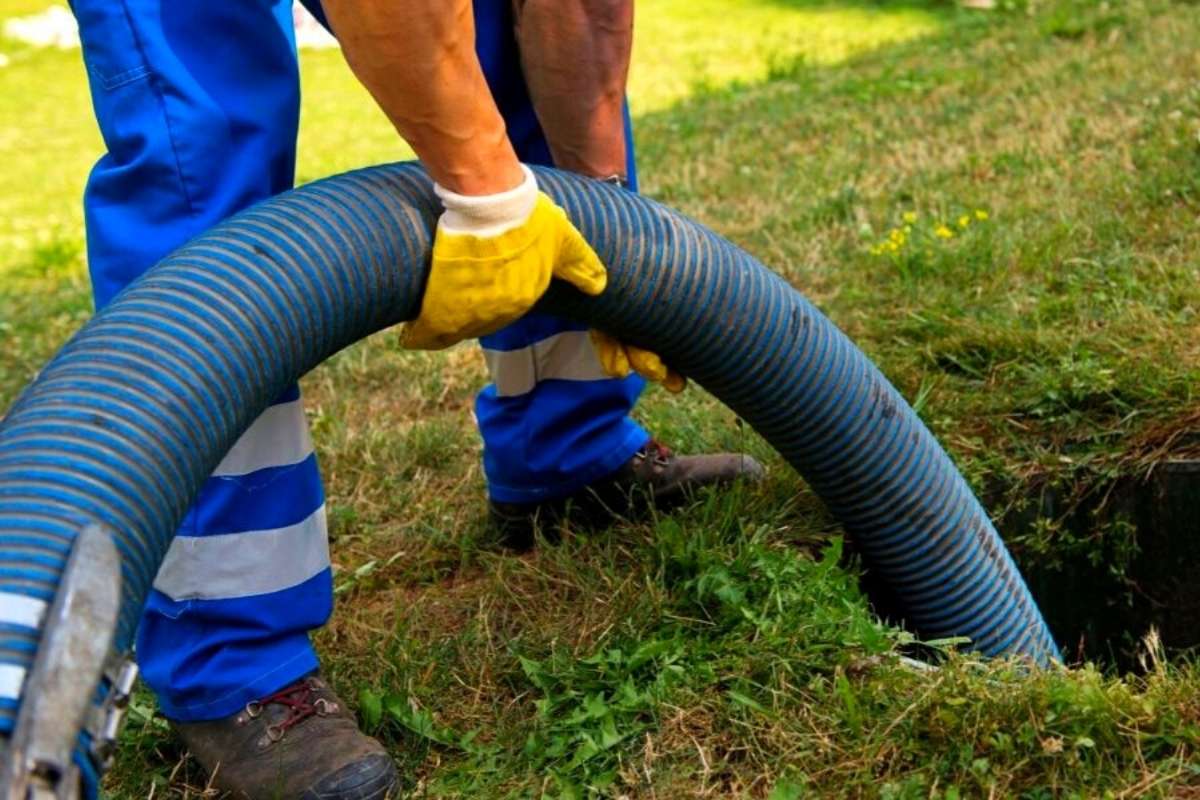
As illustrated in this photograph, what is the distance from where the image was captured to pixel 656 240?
80.6 inches

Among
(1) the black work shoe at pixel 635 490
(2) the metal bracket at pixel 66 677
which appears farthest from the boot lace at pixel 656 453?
(2) the metal bracket at pixel 66 677

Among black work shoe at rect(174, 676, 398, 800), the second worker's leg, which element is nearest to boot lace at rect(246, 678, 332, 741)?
black work shoe at rect(174, 676, 398, 800)

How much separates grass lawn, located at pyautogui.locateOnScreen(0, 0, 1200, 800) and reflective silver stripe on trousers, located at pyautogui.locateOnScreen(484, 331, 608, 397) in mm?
277

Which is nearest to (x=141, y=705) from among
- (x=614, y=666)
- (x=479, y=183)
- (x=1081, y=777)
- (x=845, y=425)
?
(x=614, y=666)

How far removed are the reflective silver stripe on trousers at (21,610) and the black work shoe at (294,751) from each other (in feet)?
2.02

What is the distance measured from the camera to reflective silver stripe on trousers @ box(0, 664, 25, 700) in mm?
1280

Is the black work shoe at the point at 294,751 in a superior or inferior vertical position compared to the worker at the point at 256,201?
inferior

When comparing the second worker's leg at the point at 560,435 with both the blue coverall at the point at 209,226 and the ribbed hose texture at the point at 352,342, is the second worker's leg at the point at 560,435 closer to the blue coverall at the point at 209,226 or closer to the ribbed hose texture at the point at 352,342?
the ribbed hose texture at the point at 352,342

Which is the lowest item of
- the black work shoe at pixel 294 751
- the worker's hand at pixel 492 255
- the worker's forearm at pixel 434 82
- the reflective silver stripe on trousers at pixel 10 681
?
the black work shoe at pixel 294 751

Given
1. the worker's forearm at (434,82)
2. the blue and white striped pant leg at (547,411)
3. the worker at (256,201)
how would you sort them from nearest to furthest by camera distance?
the worker's forearm at (434,82), the worker at (256,201), the blue and white striped pant leg at (547,411)

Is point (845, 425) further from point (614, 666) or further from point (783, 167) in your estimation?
point (783, 167)

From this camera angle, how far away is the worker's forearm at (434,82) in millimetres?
1609

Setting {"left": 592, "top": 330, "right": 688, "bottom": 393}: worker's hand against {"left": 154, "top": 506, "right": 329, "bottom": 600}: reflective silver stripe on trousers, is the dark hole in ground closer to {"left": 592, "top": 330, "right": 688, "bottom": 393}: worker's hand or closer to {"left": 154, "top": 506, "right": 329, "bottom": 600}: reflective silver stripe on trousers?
{"left": 592, "top": 330, "right": 688, "bottom": 393}: worker's hand

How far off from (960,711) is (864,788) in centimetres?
16
